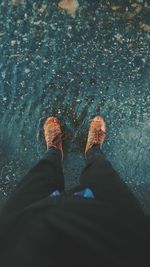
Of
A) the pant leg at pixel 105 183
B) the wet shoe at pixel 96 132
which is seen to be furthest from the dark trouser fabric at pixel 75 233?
the wet shoe at pixel 96 132

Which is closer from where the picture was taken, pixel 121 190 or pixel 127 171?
pixel 121 190

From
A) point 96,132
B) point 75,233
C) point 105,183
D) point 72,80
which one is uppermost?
point 72,80

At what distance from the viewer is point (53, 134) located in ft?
4.59

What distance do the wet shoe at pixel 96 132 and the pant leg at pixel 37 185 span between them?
0.22 m

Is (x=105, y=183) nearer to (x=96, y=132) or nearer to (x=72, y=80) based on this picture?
(x=96, y=132)

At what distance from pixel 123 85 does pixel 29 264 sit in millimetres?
913

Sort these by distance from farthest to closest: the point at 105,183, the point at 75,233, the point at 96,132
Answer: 1. the point at 96,132
2. the point at 105,183
3. the point at 75,233

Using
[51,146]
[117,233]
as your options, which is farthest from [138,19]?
[117,233]

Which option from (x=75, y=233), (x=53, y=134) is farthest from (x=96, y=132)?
(x=75, y=233)

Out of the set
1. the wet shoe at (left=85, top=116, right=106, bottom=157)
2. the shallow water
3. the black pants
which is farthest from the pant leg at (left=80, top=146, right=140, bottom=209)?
the shallow water

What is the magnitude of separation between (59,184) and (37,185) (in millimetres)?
108

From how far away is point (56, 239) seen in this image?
0.67 m

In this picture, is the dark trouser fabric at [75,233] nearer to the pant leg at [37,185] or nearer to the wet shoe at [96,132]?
the pant leg at [37,185]

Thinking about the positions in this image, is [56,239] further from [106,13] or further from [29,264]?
[106,13]
